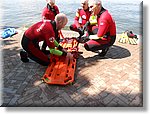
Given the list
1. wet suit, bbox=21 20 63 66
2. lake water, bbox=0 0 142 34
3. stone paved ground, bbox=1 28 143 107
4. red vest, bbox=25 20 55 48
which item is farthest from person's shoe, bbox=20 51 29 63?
lake water, bbox=0 0 142 34

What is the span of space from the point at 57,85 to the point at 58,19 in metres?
1.35

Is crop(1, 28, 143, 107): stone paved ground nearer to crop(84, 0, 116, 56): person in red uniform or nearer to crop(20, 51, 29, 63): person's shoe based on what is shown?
crop(20, 51, 29, 63): person's shoe

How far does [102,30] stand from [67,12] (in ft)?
20.5

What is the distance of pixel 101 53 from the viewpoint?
5934 millimetres

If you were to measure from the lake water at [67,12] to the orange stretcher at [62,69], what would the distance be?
3827 millimetres

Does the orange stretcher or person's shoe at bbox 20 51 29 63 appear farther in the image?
person's shoe at bbox 20 51 29 63

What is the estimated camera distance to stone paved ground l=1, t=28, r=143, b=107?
4082 mm

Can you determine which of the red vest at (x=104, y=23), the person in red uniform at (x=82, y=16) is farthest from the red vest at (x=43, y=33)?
the person in red uniform at (x=82, y=16)

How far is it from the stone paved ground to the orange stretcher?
0.41ft

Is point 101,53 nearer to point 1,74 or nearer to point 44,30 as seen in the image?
point 44,30

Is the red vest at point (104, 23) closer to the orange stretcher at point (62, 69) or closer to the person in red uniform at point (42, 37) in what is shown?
the orange stretcher at point (62, 69)

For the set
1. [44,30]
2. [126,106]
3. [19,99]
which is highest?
[44,30]

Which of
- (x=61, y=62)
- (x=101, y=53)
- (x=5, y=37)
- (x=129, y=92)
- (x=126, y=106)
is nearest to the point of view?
(x=126, y=106)

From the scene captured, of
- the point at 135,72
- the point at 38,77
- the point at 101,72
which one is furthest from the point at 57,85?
the point at 135,72
